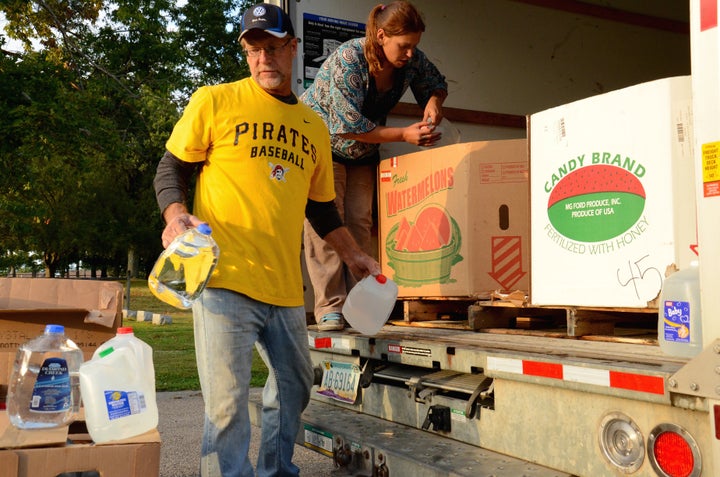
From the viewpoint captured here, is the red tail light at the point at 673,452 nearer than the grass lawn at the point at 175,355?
Yes

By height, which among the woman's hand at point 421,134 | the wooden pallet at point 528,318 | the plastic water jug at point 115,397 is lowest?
the plastic water jug at point 115,397

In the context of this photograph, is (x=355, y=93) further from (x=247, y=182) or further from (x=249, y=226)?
(x=249, y=226)

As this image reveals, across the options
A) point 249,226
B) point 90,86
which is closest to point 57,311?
point 249,226

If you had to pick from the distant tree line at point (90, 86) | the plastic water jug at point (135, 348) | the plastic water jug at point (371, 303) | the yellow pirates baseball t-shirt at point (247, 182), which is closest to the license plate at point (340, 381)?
the plastic water jug at point (371, 303)

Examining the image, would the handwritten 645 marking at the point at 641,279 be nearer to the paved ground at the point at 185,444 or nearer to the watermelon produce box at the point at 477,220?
the watermelon produce box at the point at 477,220

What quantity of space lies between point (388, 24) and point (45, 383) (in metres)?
2.44

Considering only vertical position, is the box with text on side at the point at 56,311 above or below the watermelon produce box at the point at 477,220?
below

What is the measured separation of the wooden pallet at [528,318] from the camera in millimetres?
2855

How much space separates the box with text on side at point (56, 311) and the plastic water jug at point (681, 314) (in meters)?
2.01

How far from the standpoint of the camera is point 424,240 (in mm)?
3738

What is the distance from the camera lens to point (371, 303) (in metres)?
3.55

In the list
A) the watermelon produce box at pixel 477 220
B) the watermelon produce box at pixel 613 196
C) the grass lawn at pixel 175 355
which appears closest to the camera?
the watermelon produce box at pixel 613 196

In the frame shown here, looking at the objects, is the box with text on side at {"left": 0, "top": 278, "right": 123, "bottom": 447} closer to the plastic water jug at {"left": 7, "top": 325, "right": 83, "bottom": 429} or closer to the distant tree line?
the plastic water jug at {"left": 7, "top": 325, "right": 83, "bottom": 429}

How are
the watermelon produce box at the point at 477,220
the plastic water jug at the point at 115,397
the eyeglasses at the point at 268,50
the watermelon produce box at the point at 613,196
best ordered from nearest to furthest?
the plastic water jug at the point at 115,397 → the watermelon produce box at the point at 613,196 → the eyeglasses at the point at 268,50 → the watermelon produce box at the point at 477,220
